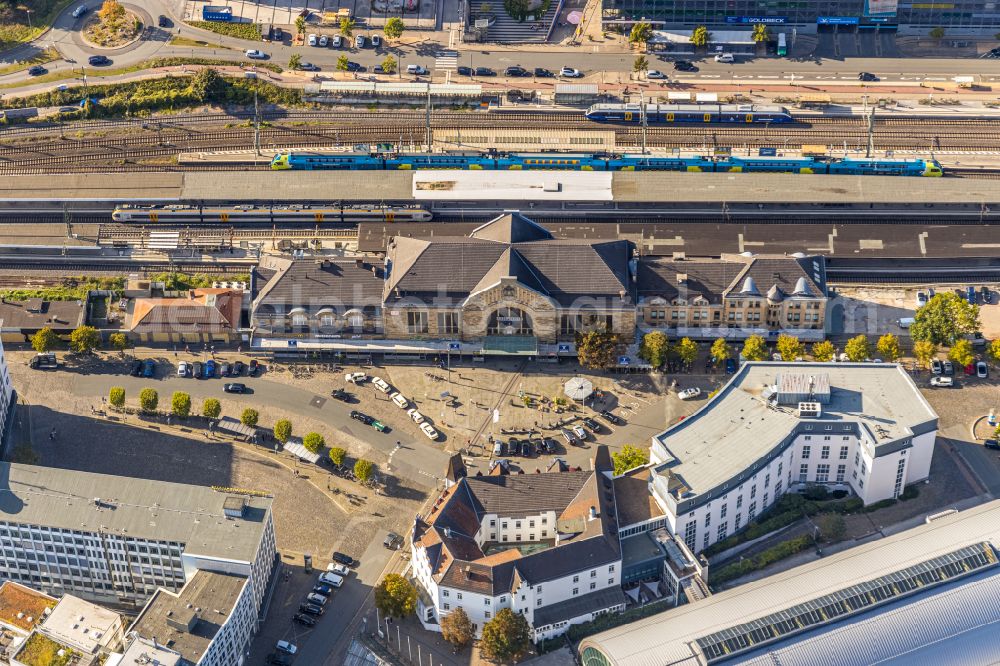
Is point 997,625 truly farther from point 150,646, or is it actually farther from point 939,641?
point 150,646

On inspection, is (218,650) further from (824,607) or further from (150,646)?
(824,607)

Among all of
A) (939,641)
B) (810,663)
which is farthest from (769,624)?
(939,641)

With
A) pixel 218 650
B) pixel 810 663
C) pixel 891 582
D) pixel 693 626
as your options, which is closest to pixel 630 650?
pixel 693 626

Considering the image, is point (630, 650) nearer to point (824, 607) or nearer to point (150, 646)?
point (824, 607)

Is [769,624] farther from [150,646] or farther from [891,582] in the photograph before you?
[150,646]

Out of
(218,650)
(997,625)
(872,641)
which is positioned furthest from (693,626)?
(218,650)

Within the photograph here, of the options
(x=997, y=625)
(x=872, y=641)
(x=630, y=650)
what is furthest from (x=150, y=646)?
(x=997, y=625)
